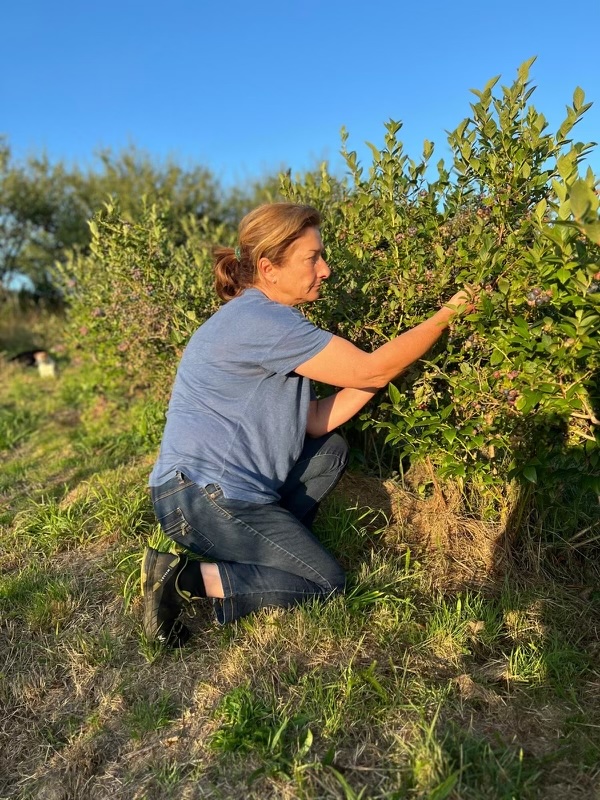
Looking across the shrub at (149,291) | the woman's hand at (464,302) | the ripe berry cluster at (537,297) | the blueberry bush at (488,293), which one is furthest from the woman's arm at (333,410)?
the shrub at (149,291)

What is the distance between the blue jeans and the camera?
8.14ft

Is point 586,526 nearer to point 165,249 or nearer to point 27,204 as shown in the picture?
point 165,249

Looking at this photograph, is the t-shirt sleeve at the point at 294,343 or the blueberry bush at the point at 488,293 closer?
the blueberry bush at the point at 488,293

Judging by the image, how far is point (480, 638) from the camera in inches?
91.4

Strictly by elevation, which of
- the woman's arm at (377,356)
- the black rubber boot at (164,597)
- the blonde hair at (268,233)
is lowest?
the black rubber boot at (164,597)

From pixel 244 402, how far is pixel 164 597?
2.62ft

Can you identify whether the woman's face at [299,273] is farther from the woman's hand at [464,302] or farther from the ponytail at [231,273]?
the woman's hand at [464,302]

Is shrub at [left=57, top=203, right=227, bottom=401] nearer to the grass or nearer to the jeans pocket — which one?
the grass

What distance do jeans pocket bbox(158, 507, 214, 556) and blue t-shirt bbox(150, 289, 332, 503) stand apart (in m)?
0.15

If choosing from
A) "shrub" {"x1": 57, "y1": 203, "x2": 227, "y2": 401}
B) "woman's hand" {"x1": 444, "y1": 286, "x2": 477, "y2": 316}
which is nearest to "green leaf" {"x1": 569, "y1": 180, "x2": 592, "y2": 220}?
"woman's hand" {"x1": 444, "y1": 286, "x2": 477, "y2": 316}

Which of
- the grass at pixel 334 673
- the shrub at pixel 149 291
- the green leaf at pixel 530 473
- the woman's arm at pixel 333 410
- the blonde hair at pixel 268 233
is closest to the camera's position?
the grass at pixel 334 673

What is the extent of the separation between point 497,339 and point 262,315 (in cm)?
88

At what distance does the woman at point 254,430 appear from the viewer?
240 cm

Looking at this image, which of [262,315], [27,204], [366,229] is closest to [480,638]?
[262,315]
